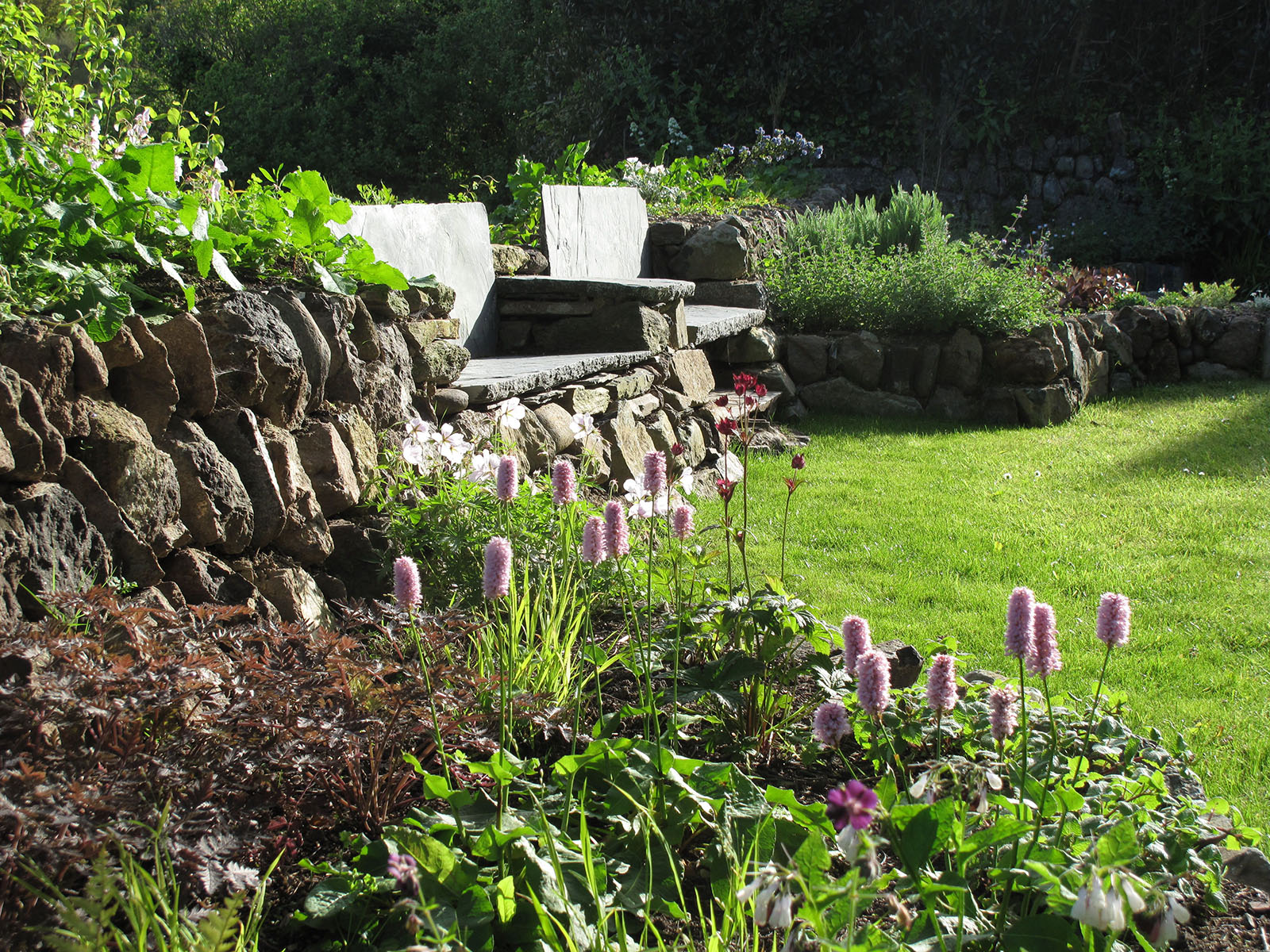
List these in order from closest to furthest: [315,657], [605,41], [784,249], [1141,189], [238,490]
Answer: [315,657] < [238,490] < [784,249] < [1141,189] < [605,41]

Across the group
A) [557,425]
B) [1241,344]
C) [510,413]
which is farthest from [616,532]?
[1241,344]

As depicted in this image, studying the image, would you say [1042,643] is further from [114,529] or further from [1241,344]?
[1241,344]

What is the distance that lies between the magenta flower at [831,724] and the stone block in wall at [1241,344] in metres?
8.22

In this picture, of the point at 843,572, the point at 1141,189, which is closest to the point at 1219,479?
the point at 843,572

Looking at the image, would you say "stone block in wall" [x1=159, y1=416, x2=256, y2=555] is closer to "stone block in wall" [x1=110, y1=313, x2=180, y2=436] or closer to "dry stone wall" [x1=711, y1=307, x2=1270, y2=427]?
"stone block in wall" [x1=110, y1=313, x2=180, y2=436]

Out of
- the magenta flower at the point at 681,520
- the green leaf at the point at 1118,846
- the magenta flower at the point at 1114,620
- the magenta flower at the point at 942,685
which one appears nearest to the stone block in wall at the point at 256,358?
the magenta flower at the point at 681,520

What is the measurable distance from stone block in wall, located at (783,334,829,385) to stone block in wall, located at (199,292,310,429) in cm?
475

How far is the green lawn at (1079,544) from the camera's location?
3068 millimetres

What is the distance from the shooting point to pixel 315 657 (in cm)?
188

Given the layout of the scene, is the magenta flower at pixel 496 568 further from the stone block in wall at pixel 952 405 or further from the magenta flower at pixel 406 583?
the stone block in wall at pixel 952 405

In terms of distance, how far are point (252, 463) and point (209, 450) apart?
0.51 feet

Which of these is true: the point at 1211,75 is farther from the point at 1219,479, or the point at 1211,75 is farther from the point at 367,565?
the point at 367,565

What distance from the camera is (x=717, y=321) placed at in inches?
242

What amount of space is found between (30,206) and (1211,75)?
13764 millimetres
